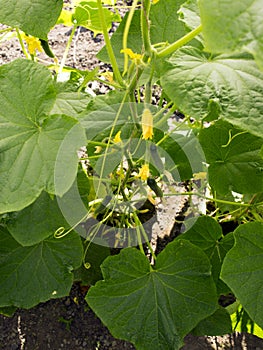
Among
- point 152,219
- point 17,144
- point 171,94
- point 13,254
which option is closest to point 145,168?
point 171,94

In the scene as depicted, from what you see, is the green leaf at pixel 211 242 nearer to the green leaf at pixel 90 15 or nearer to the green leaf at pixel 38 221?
the green leaf at pixel 38 221

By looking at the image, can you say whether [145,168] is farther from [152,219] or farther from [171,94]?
[152,219]

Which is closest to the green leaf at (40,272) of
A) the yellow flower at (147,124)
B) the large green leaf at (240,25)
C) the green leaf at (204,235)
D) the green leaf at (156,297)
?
the green leaf at (156,297)

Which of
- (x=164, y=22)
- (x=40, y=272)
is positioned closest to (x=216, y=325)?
(x=40, y=272)

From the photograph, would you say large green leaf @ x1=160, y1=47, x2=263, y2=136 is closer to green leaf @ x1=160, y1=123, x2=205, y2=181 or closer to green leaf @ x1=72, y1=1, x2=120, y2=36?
green leaf @ x1=160, y1=123, x2=205, y2=181

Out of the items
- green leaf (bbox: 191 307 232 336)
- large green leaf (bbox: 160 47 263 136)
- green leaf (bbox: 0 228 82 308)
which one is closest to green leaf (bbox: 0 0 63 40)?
large green leaf (bbox: 160 47 263 136)

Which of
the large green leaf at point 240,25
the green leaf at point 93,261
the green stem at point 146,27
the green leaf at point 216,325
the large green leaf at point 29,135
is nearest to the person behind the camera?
the large green leaf at point 240,25
